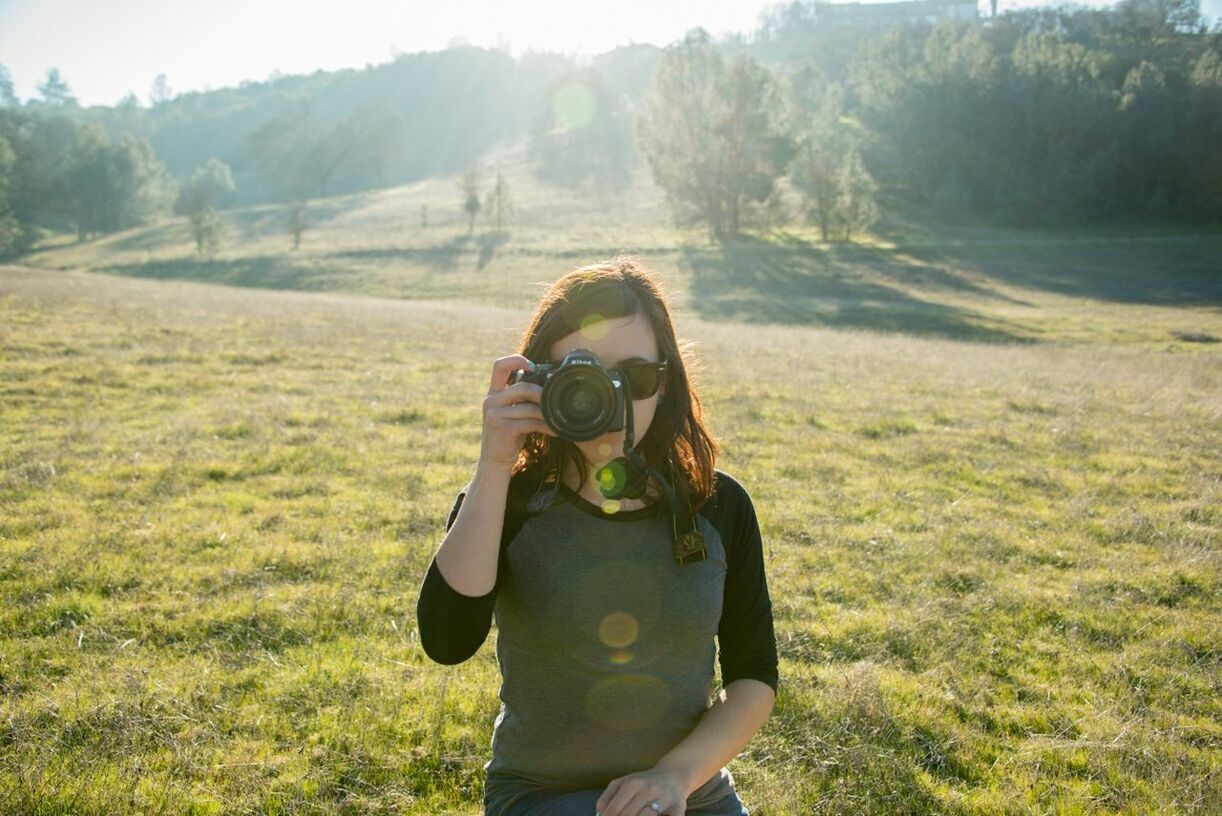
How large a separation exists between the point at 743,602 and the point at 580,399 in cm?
91

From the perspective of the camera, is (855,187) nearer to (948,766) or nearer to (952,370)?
(952,370)

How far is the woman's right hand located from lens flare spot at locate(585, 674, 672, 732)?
672 millimetres

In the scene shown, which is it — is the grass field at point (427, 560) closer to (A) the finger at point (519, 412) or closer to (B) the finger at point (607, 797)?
(A) the finger at point (519, 412)

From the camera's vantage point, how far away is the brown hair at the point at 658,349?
2334 mm

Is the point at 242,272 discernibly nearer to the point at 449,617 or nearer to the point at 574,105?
the point at 449,617

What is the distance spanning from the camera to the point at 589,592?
2.22 metres

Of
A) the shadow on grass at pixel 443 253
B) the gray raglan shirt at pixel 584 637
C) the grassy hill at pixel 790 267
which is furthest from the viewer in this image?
the shadow on grass at pixel 443 253

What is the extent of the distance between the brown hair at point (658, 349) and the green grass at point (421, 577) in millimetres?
158

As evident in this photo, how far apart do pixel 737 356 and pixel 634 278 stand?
49.9 feet

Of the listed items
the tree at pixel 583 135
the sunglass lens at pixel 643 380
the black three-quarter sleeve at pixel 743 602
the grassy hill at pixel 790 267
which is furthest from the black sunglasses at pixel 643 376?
the tree at pixel 583 135

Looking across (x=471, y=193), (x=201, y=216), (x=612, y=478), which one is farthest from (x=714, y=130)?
(x=612, y=478)

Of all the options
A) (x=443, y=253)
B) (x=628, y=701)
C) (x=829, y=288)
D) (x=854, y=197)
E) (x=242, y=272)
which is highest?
(x=854, y=197)

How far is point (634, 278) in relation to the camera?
2379 mm

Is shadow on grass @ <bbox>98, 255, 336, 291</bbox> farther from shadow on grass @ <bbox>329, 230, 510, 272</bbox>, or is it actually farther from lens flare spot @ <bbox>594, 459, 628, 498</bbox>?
lens flare spot @ <bbox>594, 459, 628, 498</bbox>
